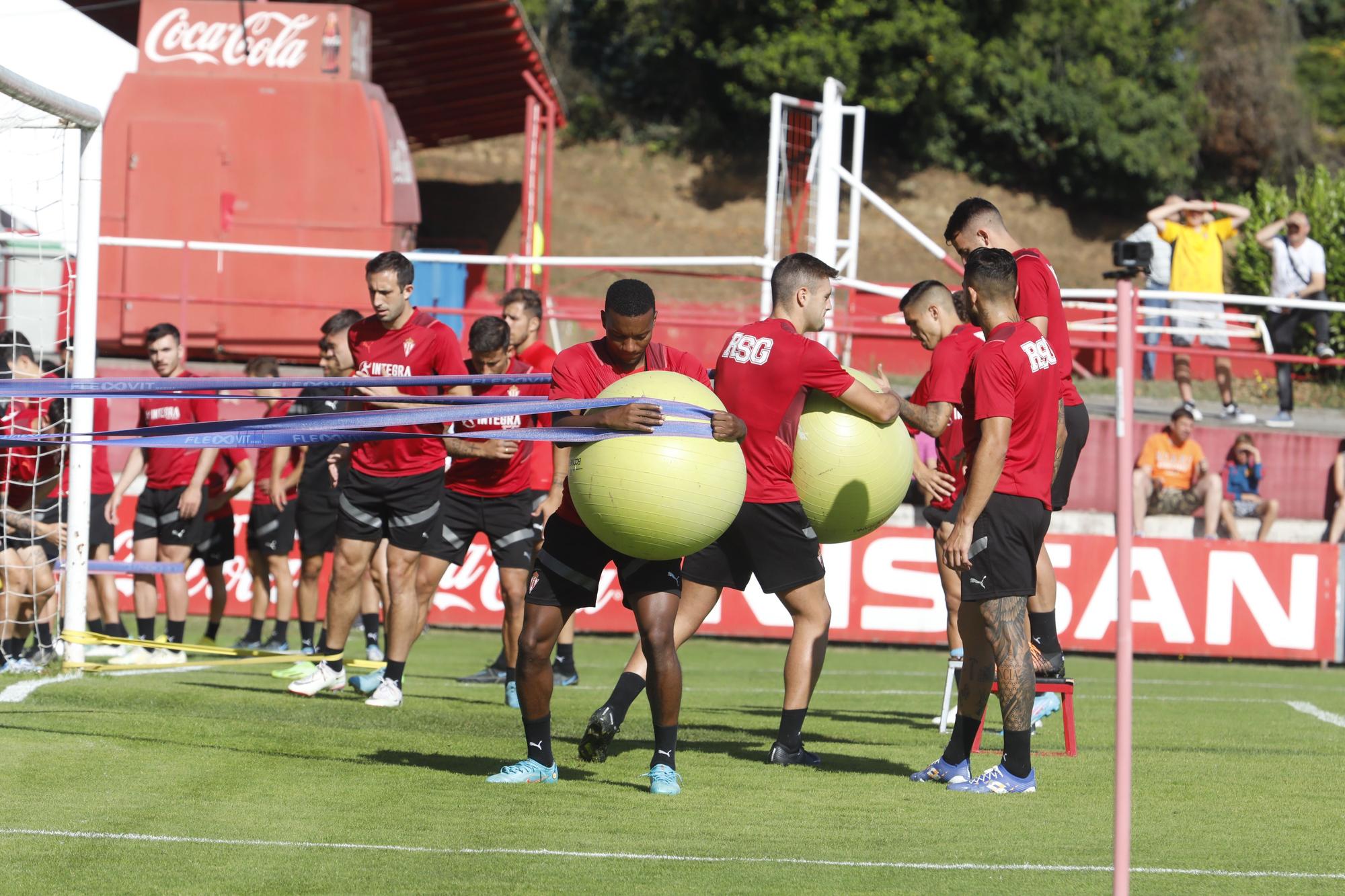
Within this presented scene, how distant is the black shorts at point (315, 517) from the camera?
1181 cm

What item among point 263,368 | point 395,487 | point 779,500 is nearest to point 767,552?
point 779,500

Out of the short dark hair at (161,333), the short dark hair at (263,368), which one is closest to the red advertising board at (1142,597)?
the short dark hair at (263,368)

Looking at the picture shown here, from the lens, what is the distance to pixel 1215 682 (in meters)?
12.5

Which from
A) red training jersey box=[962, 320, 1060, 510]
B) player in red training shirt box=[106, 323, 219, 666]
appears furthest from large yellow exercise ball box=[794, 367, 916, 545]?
player in red training shirt box=[106, 323, 219, 666]

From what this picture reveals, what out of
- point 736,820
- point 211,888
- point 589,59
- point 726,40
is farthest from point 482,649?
point 589,59

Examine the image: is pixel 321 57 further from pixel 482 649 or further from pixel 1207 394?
pixel 1207 394

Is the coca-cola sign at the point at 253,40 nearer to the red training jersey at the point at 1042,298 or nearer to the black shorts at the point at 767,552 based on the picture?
the red training jersey at the point at 1042,298

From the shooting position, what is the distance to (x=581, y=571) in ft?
20.9

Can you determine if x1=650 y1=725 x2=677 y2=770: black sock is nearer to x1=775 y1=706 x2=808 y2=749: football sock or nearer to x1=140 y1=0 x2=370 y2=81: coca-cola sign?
x1=775 y1=706 x2=808 y2=749: football sock

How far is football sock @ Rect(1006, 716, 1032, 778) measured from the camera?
6.62 m

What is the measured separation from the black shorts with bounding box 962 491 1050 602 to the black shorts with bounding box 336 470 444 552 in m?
3.48

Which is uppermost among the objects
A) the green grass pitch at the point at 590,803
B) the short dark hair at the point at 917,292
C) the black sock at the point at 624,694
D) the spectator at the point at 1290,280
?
the spectator at the point at 1290,280

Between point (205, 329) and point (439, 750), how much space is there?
38.7 feet

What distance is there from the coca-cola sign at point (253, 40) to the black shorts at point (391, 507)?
12.1m
